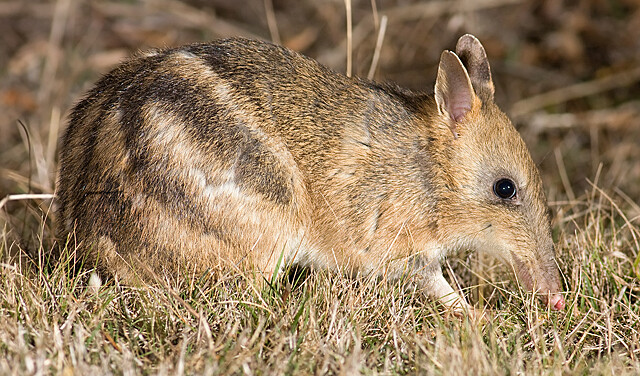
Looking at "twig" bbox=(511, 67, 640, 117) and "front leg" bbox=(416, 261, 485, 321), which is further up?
"twig" bbox=(511, 67, 640, 117)

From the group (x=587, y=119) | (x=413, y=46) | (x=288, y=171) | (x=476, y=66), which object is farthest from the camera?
(x=413, y=46)

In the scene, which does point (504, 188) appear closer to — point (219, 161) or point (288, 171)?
point (288, 171)

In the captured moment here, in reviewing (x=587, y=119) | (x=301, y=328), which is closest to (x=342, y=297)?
(x=301, y=328)

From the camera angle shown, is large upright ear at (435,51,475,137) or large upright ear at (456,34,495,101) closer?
large upright ear at (435,51,475,137)

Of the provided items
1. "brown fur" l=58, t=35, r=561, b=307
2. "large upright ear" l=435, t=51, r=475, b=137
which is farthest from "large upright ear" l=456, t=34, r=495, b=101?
"large upright ear" l=435, t=51, r=475, b=137

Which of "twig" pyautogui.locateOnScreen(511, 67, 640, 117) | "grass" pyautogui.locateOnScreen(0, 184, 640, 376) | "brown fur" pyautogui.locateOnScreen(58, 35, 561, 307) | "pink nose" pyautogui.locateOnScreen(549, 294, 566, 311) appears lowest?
"grass" pyautogui.locateOnScreen(0, 184, 640, 376)

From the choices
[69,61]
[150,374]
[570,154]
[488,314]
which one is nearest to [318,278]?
[488,314]

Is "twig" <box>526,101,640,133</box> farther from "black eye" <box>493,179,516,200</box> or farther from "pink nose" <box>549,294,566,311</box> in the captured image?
"pink nose" <box>549,294,566,311</box>

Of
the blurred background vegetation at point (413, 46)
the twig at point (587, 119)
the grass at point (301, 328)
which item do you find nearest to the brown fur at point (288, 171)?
the grass at point (301, 328)
